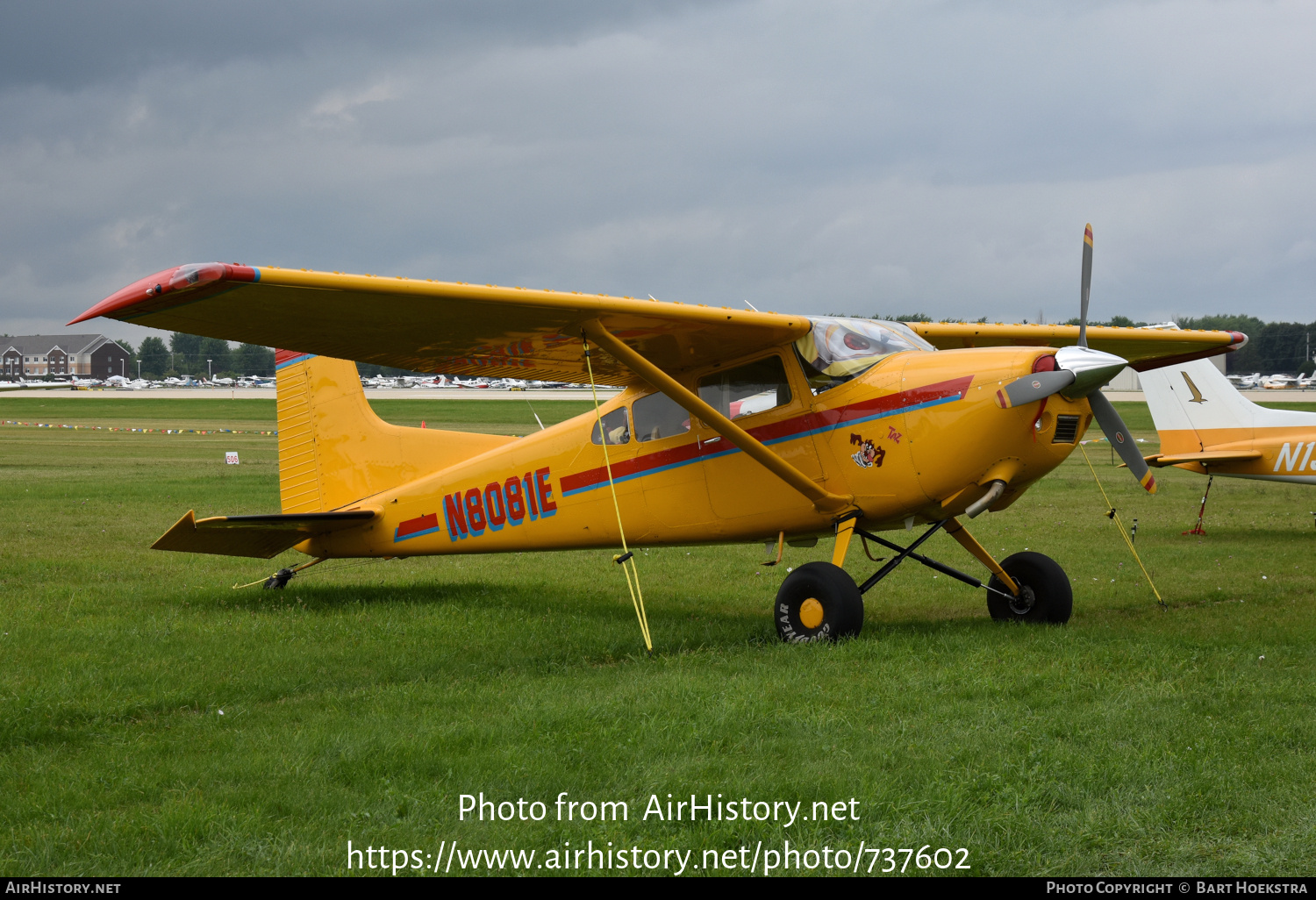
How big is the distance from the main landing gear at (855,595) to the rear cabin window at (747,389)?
127 centimetres

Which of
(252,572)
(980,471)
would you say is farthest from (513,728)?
(252,572)

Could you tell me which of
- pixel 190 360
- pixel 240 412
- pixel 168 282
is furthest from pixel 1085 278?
pixel 190 360

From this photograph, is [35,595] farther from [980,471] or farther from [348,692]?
[980,471]

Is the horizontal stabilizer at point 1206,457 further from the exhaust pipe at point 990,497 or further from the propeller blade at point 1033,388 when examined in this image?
the propeller blade at point 1033,388

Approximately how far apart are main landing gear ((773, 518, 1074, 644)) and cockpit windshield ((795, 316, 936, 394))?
1.22 meters

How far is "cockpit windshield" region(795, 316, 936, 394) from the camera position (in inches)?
332

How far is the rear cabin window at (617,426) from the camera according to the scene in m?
9.66

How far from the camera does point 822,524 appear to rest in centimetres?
870

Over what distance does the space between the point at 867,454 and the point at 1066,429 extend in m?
1.49

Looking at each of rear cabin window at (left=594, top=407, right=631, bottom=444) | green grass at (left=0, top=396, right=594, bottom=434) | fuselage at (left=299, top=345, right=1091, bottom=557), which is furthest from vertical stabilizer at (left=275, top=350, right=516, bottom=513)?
green grass at (left=0, top=396, right=594, bottom=434)

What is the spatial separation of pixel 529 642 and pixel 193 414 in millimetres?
57189

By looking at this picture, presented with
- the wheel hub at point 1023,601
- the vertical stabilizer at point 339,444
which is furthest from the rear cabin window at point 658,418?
the wheel hub at point 1023,601

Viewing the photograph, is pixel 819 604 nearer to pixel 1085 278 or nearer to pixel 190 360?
pixel 1085 278

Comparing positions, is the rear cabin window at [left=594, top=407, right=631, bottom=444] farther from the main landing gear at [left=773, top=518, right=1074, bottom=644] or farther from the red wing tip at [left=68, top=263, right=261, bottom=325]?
the red wing tip at [left=68, top=263, right=261, bottom=325]
